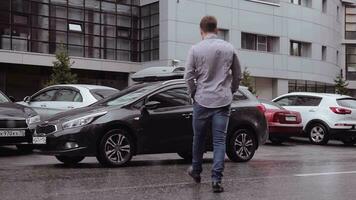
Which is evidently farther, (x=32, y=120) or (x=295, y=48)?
(x=295, y=48)

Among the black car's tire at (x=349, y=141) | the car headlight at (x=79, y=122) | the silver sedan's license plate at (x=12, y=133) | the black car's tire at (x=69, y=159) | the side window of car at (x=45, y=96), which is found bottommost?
the black car's tire at (x=349, y=141)

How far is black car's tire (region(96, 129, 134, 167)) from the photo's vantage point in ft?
Result: 30.5

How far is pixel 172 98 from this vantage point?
32.9ft

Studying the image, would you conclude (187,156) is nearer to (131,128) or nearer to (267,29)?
(131,128)

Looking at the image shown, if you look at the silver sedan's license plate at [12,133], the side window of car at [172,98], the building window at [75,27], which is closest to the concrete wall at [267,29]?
the building window at [75,27]

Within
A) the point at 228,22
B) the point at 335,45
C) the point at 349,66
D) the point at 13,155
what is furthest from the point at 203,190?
the point at 349,66

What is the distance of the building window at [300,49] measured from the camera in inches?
1651

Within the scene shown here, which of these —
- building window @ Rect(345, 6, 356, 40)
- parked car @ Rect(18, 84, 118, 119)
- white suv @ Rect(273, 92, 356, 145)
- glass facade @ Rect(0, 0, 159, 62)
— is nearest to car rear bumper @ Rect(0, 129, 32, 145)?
parked car @ Rect(18, 84, 118, 119)

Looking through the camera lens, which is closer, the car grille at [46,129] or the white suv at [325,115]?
the car grille at [46,129]

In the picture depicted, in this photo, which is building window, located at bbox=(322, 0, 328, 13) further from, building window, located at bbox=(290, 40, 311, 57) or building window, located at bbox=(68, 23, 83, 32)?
building window, located at bbox=(68, 23, 83, 32)

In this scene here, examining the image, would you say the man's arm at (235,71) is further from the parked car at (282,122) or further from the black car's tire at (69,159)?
the parked car at (282,122)

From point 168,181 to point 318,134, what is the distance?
36.5ft

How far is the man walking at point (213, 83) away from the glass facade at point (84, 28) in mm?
26739

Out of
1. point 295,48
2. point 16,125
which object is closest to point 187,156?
point 16,125
